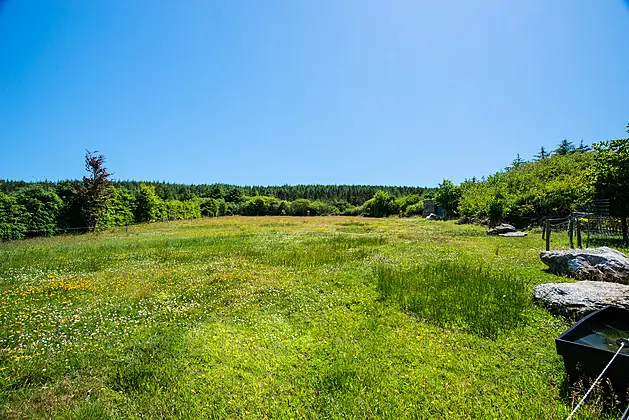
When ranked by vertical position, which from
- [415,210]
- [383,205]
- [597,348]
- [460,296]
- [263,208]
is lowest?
[460,296]

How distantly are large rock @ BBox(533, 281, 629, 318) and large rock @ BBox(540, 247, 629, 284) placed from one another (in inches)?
97.6

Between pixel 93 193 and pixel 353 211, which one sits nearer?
pixel 93 193

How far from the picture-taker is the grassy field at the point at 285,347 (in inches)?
172

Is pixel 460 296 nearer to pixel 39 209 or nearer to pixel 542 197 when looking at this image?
pixel 542 197

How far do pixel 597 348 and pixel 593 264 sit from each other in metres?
7.83

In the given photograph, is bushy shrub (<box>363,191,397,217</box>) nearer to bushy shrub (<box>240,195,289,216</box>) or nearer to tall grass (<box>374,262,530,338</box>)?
bushy shrub (<box>240,195,289,216</box>)

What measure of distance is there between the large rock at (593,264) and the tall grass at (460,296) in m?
1.81

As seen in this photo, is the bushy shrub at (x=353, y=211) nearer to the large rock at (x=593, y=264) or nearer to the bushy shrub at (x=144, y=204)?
the bushy shrub at (x=144, y=204)

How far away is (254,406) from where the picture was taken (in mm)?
4359

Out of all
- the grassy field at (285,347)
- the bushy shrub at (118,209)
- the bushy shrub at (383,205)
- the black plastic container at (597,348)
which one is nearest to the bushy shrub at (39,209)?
the bushy shrub at (118,209)

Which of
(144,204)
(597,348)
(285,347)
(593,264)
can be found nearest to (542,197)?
(593,264)

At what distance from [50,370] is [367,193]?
116 m

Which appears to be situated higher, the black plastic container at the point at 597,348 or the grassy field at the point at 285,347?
the black plastic container at the point at 597,348

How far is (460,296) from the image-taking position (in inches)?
340
